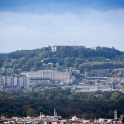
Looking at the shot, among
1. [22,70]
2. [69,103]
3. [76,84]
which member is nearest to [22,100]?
[69,103]

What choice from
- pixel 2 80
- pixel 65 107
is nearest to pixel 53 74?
pixel 2 80

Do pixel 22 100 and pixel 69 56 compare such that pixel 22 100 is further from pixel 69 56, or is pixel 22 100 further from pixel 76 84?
pixel 69 56

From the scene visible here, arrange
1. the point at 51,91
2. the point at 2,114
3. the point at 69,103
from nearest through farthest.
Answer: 1. the point at 2,114
2. the point at 69,103
3. the point at 51,91

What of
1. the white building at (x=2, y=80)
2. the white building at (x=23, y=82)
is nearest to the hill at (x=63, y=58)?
the white building at (x=2, y=80)

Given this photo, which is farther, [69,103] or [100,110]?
[69,103]

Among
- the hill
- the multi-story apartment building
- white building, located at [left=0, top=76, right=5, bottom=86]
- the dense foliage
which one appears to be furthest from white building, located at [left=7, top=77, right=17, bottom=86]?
the dense foliage

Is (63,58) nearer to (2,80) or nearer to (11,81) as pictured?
(2,80)
